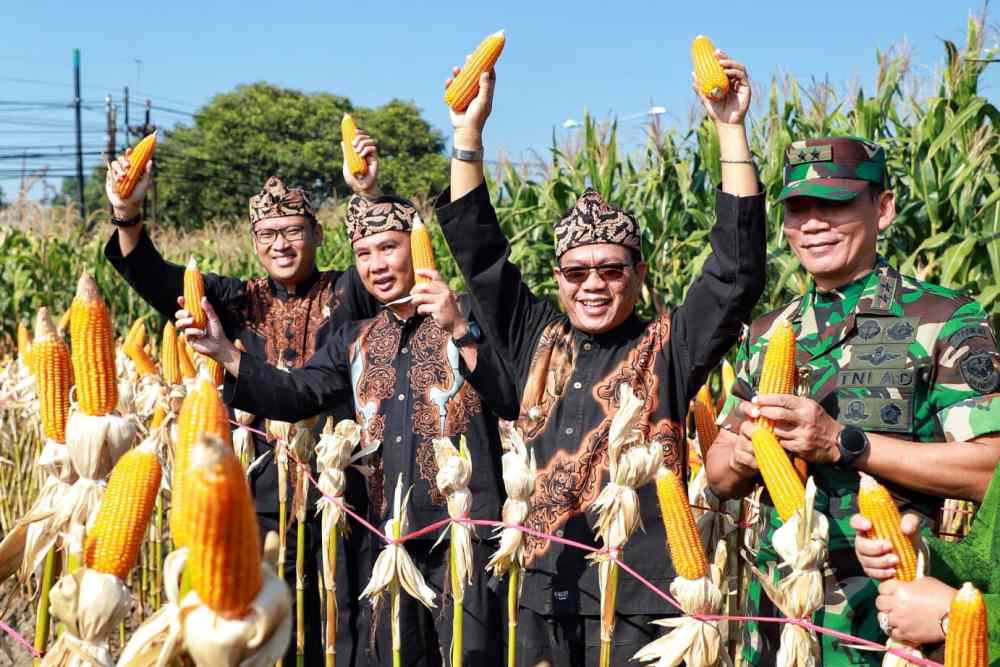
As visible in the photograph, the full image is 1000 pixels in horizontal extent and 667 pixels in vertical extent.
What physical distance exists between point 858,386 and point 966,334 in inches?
11.8

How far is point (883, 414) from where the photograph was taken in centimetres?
271

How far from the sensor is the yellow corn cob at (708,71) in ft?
9.56

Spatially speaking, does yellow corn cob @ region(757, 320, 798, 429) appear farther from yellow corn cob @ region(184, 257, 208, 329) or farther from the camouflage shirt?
yellow corn cob @ region(184, 257, 208, 329)

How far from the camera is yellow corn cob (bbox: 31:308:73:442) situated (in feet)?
7.65

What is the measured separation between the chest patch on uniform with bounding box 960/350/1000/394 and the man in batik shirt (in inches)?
57.7

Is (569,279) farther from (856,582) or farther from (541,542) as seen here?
(856,582)

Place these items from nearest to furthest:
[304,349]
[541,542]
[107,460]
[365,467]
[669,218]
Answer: [107,460] < [541,542] < [365,467] < [304,349] < [669,218]

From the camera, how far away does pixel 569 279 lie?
10.8 feet

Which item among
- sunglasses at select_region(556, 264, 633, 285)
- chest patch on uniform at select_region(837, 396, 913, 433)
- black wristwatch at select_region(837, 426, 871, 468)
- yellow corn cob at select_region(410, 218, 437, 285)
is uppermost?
yellow corn cob at select_region(410, 218, 437, 285)

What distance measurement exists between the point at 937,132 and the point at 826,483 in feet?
13.7

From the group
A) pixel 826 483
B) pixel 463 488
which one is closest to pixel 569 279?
pixel 463 488

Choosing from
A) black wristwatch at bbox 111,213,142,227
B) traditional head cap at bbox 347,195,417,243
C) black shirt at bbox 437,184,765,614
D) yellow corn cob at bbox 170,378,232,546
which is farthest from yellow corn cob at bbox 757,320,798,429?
black wristwatch at bbox 111,213,142,227

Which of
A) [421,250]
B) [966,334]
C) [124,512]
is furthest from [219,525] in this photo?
[421,250]

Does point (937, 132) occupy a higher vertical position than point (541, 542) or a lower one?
higher
